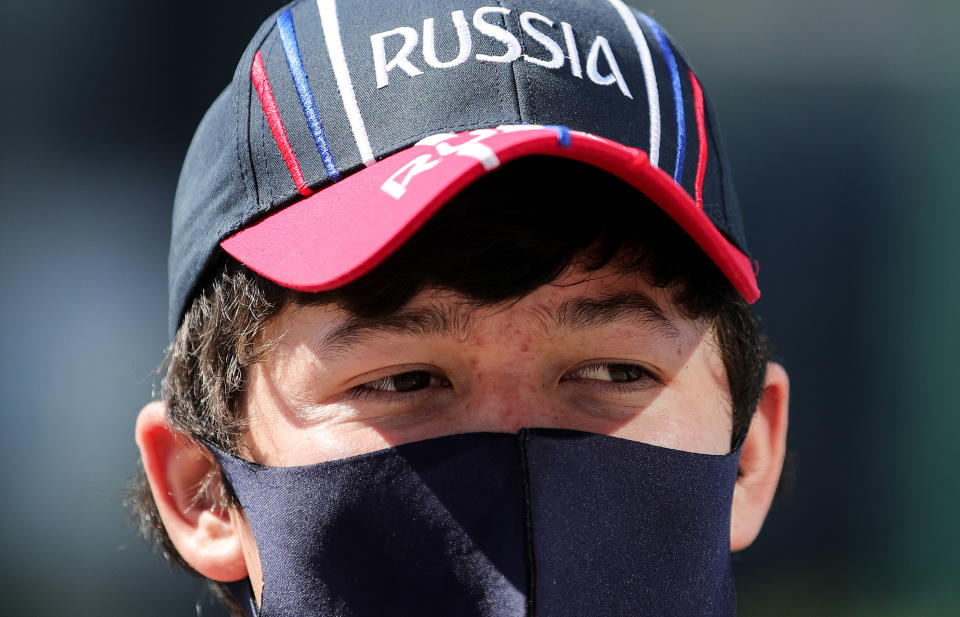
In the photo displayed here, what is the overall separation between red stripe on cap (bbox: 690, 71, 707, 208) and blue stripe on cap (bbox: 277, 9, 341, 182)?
1.74 ft

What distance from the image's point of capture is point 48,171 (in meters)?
4.24

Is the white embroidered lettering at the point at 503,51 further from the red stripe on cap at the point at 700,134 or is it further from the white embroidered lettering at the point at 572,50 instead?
the red stripe on cap at the point at 700,134

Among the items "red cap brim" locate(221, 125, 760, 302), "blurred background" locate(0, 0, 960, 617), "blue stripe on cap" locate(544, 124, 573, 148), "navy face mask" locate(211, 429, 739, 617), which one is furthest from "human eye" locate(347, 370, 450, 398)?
"blurred background" locate(0, 0, 960, 617)

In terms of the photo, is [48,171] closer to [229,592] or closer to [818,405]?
[229,592]

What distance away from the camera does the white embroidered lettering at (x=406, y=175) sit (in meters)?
1.37

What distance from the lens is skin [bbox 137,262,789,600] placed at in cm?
150

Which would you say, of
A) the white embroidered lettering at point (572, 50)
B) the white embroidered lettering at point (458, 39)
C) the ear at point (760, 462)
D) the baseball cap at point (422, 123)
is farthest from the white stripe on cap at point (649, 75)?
the ear at point (760, 462)

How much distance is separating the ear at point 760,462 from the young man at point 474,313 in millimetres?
195

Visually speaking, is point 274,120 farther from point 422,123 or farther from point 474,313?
point 474,313

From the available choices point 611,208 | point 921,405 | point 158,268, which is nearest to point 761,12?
point 921,405

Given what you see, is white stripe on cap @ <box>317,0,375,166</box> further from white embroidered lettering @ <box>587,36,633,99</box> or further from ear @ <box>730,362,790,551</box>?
ear @ <box>730,362,790,551</box>

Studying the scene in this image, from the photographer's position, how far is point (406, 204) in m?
1.34

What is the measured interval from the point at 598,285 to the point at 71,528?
319 cm

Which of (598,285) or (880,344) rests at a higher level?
(598,285)
